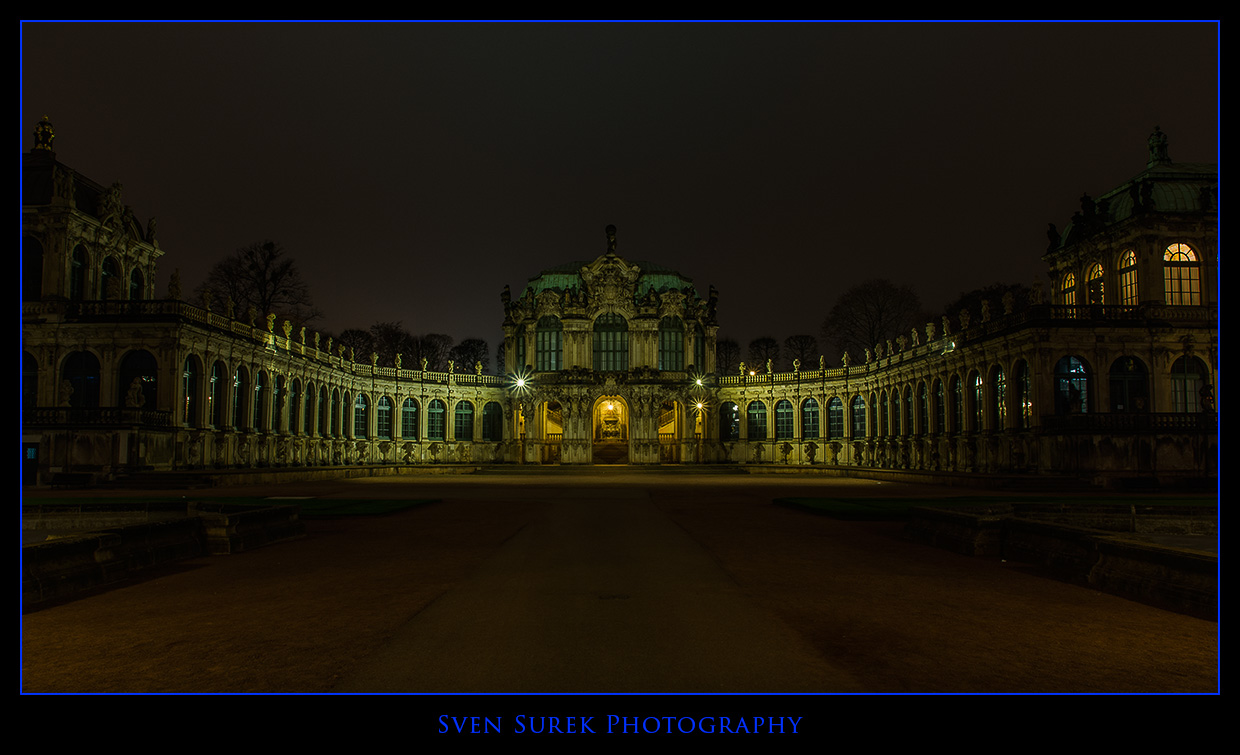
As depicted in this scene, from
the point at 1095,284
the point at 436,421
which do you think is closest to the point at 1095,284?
the point at 1095,284

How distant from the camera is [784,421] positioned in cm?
7062

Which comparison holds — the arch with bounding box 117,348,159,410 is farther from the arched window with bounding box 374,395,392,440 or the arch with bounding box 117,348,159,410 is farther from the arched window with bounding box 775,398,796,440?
the arched window with bounding box 775,398,796,440

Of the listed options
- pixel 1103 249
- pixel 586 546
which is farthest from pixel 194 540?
pixel 1103 249

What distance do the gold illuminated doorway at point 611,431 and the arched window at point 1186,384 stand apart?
42523 millimetres

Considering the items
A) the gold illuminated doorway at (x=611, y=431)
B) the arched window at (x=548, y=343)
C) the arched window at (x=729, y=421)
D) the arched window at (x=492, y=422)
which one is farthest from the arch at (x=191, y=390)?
the arched window at (x=729, y=421)

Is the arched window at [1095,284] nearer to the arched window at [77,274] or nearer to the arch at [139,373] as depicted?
the arch at [139,373]

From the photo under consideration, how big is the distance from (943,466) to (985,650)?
149 feet

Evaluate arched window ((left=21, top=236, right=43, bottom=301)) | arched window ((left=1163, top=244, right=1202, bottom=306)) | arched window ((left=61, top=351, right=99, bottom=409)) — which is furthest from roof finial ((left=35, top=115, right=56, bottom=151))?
arched window ((left=1163, top=244, right=1202, bottom=306))

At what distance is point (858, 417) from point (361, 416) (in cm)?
4415

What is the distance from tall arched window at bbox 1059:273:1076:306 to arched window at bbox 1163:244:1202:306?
6.46m

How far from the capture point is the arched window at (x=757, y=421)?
71.9 meters

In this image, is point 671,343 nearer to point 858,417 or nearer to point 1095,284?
point 858,417

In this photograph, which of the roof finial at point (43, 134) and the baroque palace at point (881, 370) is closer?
the baroque palace at point (881, 370)

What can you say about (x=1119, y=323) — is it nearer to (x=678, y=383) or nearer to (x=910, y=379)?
(x=910, y=379)
